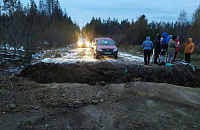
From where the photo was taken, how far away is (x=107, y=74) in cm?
609

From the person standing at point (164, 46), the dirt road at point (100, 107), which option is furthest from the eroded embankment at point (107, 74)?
the person standing at point (164, 46)

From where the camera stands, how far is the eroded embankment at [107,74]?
19.1 feet

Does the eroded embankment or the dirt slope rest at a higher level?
the eroded embankment

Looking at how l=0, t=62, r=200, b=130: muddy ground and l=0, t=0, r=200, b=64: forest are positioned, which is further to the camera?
l=0, t=0, r=200, b=64: forest

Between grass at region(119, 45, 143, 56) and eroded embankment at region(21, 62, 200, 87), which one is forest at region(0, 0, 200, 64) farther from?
grass at region(119, 45, 143, 56)

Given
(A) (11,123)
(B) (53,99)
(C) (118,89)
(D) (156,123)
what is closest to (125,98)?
(C) (118,89)

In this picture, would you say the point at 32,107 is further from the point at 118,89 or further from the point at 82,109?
the point at 118,89

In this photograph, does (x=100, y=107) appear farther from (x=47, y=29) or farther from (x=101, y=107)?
(x=47, y=29)

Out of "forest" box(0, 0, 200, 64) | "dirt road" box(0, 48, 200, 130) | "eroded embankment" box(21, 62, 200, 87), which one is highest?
"forest" box(0, 0, 200, 64)

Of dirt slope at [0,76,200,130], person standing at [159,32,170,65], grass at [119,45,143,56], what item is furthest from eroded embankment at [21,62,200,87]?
grass at [119,45,143,56]

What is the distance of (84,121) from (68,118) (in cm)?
37

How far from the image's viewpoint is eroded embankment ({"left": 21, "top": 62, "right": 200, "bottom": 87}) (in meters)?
5.81

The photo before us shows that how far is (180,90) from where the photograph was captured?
14.1ft

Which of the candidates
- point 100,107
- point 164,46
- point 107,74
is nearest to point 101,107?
point 100,107
